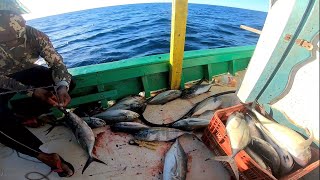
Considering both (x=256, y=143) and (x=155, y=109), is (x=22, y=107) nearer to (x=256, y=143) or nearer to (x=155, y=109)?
(x=155, y=109)

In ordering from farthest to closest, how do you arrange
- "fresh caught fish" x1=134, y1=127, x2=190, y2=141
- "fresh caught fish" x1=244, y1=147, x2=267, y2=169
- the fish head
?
"fresh caught fish" x1=134, y1=127, x2=190, y2=141 < "fresh caught fish" x1=244, y1=147, x2=267, y2=169 < the fish head

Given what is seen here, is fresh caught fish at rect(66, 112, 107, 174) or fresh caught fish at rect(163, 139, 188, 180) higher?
fresh caught fish at rect(66, 112, 107, 174)

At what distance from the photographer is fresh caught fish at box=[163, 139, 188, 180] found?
98.2 inches

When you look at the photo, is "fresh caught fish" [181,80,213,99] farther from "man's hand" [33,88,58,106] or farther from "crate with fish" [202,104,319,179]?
"man's hand" [33,88,58,106]

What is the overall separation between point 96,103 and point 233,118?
2.20m

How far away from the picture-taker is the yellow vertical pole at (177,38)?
3.18m

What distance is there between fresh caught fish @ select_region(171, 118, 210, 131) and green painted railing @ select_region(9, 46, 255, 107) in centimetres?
95

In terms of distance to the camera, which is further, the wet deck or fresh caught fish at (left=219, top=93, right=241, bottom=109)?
fresh caught fish at (left=219, top=93, right=241, bottom=109)

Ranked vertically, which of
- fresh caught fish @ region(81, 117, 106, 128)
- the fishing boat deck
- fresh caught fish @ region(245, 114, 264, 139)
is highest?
fresh caught fish @ region(245, 114, 264, 139)

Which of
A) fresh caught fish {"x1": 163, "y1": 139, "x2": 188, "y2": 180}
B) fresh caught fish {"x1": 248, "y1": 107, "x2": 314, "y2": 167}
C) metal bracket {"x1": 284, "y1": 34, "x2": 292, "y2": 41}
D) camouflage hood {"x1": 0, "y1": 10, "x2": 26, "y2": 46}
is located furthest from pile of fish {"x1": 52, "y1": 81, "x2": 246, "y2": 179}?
metal bracket {"x1": 284, "y1": 34, "x2": 292, "y2": 41}

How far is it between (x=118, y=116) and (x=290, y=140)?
2231 mm

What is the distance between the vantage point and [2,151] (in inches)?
117

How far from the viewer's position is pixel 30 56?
3072 mm

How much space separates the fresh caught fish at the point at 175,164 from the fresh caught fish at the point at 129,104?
1018 mm
